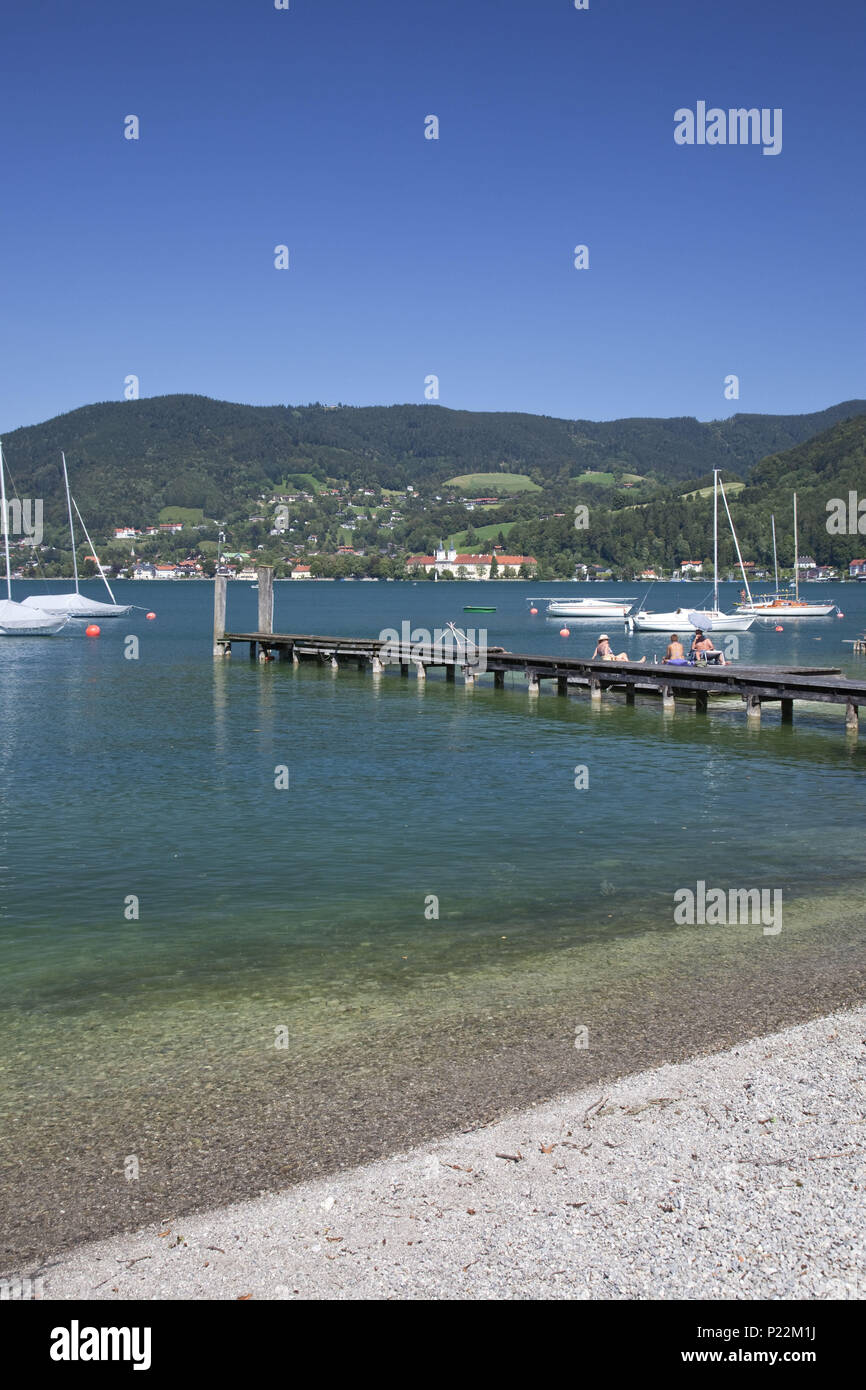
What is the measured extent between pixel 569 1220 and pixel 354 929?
687 centimetres

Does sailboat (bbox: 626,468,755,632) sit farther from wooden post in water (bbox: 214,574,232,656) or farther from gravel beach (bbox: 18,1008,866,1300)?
gravel beach (bbox: 18,1008,866,1300)

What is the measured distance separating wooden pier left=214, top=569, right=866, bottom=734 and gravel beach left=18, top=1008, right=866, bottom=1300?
852 inches

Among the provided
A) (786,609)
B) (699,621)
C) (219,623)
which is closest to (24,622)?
(219,623)

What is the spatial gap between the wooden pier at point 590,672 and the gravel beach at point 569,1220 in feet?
71.0

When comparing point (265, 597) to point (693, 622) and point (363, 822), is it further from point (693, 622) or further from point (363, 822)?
point (693, 622)

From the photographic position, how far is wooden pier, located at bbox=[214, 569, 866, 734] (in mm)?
28906

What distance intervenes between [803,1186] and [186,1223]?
3586 millimetres

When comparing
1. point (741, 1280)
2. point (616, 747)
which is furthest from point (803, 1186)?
point (616, 747)

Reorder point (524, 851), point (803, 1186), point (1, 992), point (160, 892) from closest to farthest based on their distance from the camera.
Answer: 1. point (803, 1186)
2. point (1, 992)
3. point (160, 892)
4. point (524, 851)

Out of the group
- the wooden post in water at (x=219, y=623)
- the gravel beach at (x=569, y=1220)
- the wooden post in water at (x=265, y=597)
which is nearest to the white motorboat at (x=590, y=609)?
the wooden post in water at (x=219, y=623)

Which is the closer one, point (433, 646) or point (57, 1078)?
point (57, 1078)

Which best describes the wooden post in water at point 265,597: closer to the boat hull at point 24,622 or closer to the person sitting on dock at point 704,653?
the person sitting on dock at point 704,653

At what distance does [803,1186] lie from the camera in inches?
258

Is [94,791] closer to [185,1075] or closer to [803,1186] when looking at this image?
[185,1075]
